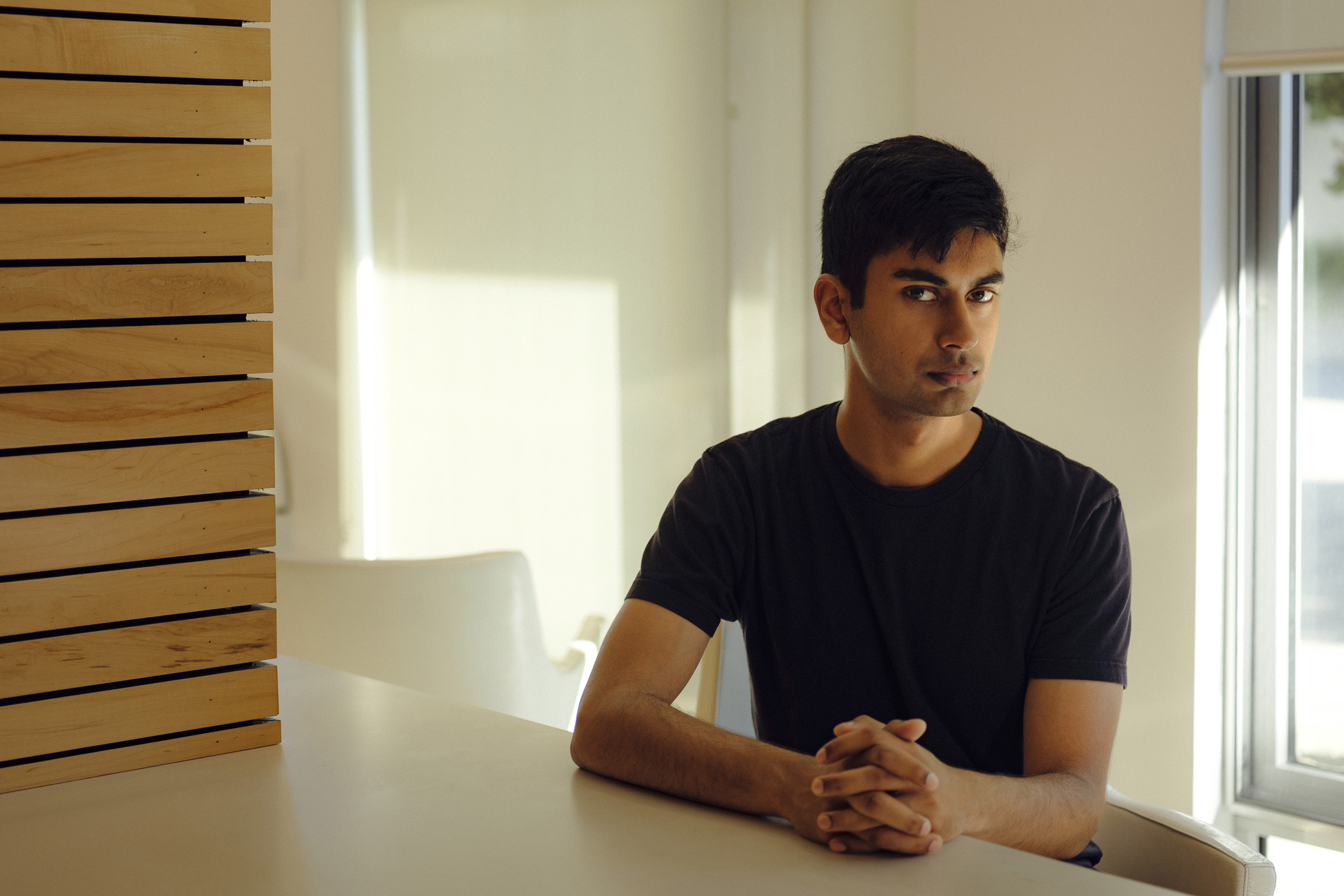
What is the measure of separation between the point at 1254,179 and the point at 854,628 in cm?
188

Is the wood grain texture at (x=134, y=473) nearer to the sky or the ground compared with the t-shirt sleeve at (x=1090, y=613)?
nearer to the sky

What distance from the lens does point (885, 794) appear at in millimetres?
971

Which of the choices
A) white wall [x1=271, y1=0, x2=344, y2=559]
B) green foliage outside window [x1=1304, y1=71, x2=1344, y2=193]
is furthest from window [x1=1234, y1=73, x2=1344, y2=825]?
white wall [x1=271, y1=0, x2=344, y2=559]

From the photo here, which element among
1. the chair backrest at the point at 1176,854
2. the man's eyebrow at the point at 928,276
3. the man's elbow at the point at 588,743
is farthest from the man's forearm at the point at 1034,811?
the man's eyebrow at the point at 928,276

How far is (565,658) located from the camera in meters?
2.83

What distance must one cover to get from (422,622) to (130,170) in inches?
56.5

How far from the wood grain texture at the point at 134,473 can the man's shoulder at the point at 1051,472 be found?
925 mm

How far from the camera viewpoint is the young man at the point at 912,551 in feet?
4.73

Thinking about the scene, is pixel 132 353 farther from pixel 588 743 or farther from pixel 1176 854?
pixel 1176 854

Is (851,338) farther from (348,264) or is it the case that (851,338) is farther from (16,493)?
(348,264)

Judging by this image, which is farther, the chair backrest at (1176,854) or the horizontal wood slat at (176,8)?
the chair backrest at (1176,854)

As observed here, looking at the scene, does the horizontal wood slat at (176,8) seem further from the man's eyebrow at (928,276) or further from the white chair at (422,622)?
the white chair at (422,622)

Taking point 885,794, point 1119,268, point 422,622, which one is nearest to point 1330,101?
point 1119,268

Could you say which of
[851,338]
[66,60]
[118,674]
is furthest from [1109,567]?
[66,60]
